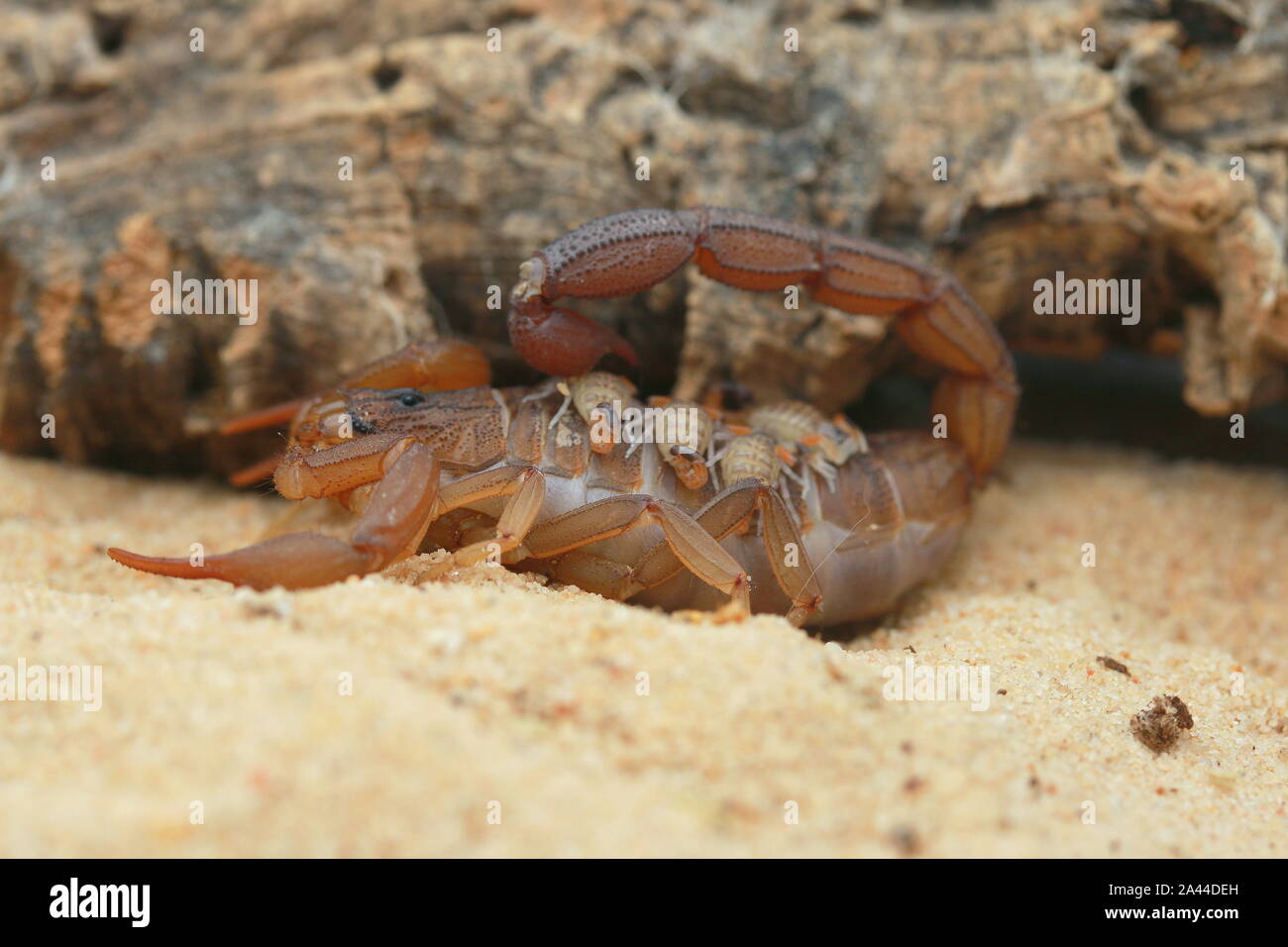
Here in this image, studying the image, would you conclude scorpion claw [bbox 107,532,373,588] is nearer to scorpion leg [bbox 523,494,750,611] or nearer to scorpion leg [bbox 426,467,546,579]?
scorpion leg [bbox 426,467,546,579]

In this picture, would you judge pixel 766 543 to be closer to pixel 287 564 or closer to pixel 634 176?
pixel 287 564

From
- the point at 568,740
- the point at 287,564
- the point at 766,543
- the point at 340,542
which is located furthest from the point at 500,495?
the point at 568,740

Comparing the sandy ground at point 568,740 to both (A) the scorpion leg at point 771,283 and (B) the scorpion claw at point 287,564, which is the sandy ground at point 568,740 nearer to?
(B) the scorpion claw at point 287,564

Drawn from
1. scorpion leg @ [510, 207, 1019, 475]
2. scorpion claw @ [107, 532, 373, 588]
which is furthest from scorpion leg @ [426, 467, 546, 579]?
→ scorpion leg @ [510, 207, 1019, 475]
